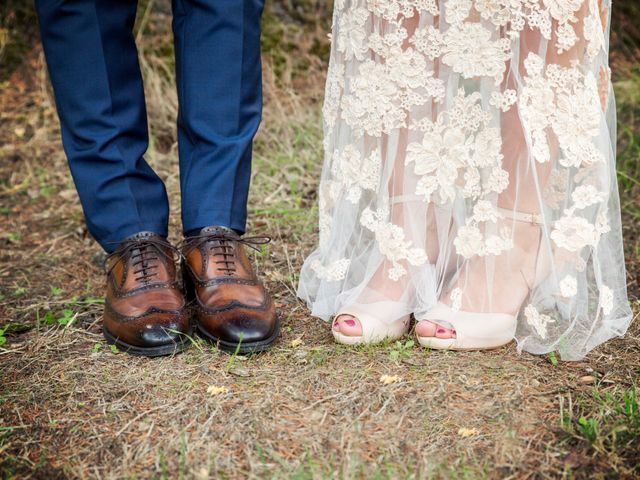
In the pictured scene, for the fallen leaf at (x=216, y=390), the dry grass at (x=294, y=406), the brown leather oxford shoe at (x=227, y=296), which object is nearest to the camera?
the dry grass at (x=294, y=406)

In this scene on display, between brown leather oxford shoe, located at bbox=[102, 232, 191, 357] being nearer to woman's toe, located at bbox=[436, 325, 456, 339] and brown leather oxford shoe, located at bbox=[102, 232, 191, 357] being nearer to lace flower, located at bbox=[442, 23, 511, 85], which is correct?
woman's toe, located at bbox=[436, 325, 456, 339]

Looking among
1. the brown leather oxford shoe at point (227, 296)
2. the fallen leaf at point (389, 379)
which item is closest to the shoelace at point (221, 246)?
the brown leather oxford shoe at point (227, 296)

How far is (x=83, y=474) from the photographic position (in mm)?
1150

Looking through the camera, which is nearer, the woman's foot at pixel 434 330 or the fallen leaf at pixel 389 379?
the fallen leaf at pixel 389 379

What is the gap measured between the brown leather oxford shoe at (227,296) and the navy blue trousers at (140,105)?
0.19 ft

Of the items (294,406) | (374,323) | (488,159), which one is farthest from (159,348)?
(488,159)

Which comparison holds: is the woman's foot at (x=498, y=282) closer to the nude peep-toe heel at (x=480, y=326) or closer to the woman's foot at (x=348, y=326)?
the nude peep-toe heel at (x=480, y=326)

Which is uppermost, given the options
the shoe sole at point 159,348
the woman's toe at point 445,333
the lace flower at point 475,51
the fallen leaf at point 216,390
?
the lace flower at point 475,51

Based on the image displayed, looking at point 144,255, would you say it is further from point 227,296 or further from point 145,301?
point 227,296

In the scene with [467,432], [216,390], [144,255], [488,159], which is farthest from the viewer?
[144,255]

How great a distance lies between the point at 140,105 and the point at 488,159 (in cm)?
80

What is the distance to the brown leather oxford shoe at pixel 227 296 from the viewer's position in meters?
1.46

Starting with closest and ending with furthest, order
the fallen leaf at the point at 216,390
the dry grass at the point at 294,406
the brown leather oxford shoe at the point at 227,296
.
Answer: the dry grass at the point at 294,406, the fallen leaf at the point at 216,390, the brown leather oxford shoe at the point at 227,296

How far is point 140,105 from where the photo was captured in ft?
5.30
